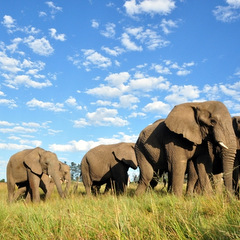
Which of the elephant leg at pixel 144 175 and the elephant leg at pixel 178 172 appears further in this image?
the elephant leg at pixel 144 175

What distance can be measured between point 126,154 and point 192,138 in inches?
212

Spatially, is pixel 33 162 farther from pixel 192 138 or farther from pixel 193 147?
pixel 192 138

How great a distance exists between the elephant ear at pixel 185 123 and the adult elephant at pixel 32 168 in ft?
21.1

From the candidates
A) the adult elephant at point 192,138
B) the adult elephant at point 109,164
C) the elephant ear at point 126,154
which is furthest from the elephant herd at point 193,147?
the adult elephant at point 109,164

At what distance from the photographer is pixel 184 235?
331 cm

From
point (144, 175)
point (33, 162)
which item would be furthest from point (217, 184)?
point (33, 162)

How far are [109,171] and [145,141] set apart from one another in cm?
472

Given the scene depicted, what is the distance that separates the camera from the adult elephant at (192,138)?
7223 millimetres

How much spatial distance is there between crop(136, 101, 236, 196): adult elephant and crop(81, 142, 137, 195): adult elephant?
403 cm

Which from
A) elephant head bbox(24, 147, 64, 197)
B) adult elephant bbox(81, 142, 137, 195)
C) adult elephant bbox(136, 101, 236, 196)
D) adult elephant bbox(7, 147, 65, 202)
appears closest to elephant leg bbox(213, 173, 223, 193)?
adult elephant bbox(136, 101, 236, 196)

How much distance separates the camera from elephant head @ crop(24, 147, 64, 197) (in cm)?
1259

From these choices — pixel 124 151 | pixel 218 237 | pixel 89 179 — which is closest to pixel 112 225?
pixel 218 237

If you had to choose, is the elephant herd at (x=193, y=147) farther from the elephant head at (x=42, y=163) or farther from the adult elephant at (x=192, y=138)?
the elephant head at (x=42, y=163)

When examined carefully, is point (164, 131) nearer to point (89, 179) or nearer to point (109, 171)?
point (109, 171)
